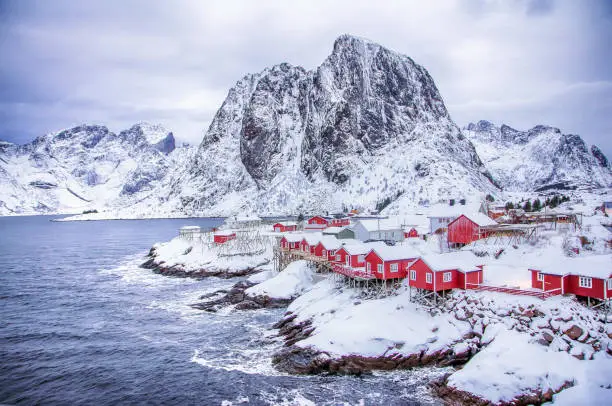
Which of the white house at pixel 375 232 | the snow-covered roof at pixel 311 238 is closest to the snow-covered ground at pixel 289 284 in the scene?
the snow-covered roof at pixel 311 238

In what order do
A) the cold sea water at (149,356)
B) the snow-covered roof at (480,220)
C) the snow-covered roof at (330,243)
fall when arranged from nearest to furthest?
1. the cold sea water at (149,356)
2. the snow-covered roof at (480,220)
3. the snow-covered roof at (330,243)

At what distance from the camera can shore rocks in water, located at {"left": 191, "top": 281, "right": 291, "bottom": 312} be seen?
53.8 metres

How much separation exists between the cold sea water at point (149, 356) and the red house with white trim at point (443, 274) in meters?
10.1

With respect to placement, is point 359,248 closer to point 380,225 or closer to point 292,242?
point 292,242

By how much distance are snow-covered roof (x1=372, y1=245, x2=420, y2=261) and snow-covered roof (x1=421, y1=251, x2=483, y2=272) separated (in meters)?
4.81

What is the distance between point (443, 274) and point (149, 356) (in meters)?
27.7

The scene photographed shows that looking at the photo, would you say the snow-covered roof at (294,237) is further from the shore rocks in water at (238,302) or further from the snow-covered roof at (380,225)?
the shore rocks in water at (238,302)

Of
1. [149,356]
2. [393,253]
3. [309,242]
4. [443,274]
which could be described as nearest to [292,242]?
[309,242]

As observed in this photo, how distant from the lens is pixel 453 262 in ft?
141

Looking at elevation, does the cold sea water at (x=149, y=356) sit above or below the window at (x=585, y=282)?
below

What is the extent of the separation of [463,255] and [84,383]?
35.6m

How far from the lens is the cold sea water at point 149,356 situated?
30609 millimetres

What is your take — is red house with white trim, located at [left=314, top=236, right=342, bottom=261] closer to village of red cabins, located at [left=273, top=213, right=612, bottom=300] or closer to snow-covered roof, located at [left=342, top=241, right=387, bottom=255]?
village of red cabins, located at [left=273, top=213, right=612, bottom=300]

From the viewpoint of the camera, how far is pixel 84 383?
33.6 m
